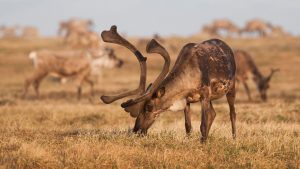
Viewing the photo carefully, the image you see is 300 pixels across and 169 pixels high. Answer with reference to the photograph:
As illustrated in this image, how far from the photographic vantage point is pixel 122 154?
756 centimetres

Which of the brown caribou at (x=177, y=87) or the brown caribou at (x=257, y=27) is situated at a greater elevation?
the brown caribou at (x=257, y=27)

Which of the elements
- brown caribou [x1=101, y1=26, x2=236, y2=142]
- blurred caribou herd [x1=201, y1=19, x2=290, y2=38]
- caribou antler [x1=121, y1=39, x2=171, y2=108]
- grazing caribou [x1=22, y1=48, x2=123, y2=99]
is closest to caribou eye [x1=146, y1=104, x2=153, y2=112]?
brown caribou [x1=101, y1=26, x2=236, y2=142]

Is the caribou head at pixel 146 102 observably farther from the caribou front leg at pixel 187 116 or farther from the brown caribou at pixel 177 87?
the caribou front leg at pixel 187 116

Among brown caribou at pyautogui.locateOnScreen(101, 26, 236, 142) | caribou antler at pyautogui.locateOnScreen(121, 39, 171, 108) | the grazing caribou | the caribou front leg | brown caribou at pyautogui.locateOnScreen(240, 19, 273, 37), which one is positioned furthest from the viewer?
brown caribou at pyautogui.locateOnScreen(240, 19, 273, 37)

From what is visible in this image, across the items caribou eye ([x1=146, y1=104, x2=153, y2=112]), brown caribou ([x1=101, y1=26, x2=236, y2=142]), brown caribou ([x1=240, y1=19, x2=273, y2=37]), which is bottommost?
caribou eye ([x1=146, y1=104, x2=153, y2=112])

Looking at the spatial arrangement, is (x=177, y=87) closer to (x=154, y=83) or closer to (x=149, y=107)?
(x=154, y=83)

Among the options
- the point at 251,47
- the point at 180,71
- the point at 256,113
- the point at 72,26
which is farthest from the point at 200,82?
the point at 72,26

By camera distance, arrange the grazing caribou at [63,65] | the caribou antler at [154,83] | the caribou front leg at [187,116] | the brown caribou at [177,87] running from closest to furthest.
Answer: the caribou antler at [154,83] → the brown caribou at [177,87] → the caribou front leg at [187,116] → the grazing caribou at [63,65]

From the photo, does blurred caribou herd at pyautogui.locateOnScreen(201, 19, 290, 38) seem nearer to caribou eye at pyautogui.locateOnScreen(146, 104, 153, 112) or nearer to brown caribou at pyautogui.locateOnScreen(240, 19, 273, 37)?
brown caribou at pyautogui.locateOnScreen(240, 19, 273, 37)

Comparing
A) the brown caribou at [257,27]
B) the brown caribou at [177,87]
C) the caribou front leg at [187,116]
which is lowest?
the caribou front leg at [187,116]

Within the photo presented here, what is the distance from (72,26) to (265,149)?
212 feet

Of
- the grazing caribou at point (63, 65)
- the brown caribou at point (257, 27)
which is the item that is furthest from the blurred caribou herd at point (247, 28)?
the grazing caribou at point (63, 65)

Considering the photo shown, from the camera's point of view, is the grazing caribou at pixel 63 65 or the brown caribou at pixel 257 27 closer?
the grazing caribou at pixel 63 65

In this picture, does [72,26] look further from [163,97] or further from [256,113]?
[163,97]
